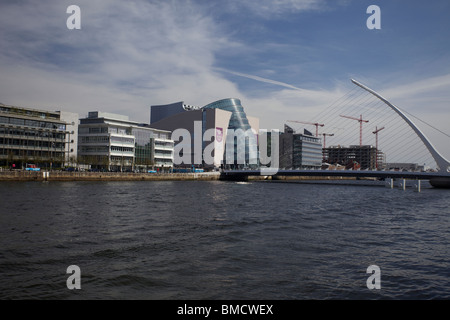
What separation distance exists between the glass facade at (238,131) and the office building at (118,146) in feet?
123

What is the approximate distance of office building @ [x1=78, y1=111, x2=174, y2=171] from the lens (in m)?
104

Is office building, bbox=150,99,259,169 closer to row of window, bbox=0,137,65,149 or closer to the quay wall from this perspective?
the quay wall

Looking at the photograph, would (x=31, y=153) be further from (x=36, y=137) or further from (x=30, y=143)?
(x=36, y=137)

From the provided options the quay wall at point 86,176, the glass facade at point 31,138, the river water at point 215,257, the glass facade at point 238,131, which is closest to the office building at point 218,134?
the glass facade at point 238,131

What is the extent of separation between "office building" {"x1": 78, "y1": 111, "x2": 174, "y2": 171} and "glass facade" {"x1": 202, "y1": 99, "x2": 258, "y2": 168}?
37369 mm

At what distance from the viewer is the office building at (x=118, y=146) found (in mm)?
103688

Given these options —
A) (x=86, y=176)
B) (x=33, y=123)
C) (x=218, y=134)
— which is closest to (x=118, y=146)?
(x=33, y=123)

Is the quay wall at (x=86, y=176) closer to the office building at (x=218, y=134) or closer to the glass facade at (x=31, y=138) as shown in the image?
the glass facade at (x=31, y=138)

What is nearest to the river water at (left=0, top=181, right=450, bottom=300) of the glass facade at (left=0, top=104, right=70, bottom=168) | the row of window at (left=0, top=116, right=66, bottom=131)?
the glass facade at (left=0, top=104, right=70, bottom=168)

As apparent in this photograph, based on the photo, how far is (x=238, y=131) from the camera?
15412 centimetres

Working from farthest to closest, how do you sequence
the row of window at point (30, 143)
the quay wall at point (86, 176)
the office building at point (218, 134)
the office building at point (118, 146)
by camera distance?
the office building at point (218, 134) < the office building at point (118, 146) < the row of window at point (30, 143) < the quay wall at point (86, 176)

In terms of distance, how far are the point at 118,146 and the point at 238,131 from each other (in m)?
59.9
